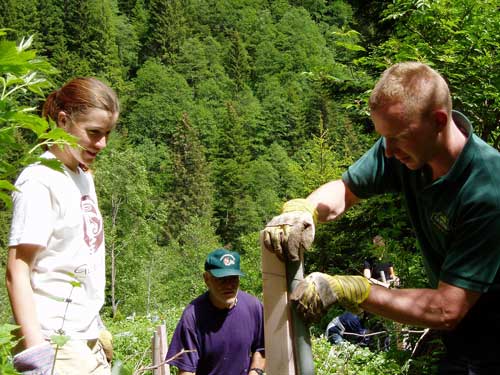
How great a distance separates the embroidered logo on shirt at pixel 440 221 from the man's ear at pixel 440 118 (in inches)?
11.9

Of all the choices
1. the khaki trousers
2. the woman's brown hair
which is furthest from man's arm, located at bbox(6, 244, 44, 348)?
the woman's brown hair

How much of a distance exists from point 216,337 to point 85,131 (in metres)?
1.93

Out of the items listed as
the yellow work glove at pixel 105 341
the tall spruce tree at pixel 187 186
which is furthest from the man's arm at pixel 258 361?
the tall spruce tree at pixel 187 186

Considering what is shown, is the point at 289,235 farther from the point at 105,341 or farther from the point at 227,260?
the point at 227,260

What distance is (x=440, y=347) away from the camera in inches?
163

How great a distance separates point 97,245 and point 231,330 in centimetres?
166

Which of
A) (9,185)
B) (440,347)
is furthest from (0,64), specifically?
(440,347)

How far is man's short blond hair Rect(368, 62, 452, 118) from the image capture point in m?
1.99

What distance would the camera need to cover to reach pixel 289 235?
6.29 ft

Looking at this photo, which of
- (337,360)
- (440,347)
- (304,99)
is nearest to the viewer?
(440,347)

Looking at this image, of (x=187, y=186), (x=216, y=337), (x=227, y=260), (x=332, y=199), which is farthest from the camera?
(x=187, y=186)

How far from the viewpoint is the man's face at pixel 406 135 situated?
199 centimetres

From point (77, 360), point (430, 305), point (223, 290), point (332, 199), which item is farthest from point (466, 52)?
point (77, 360)

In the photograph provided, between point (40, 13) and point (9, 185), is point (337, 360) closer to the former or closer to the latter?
point (9, 185)
